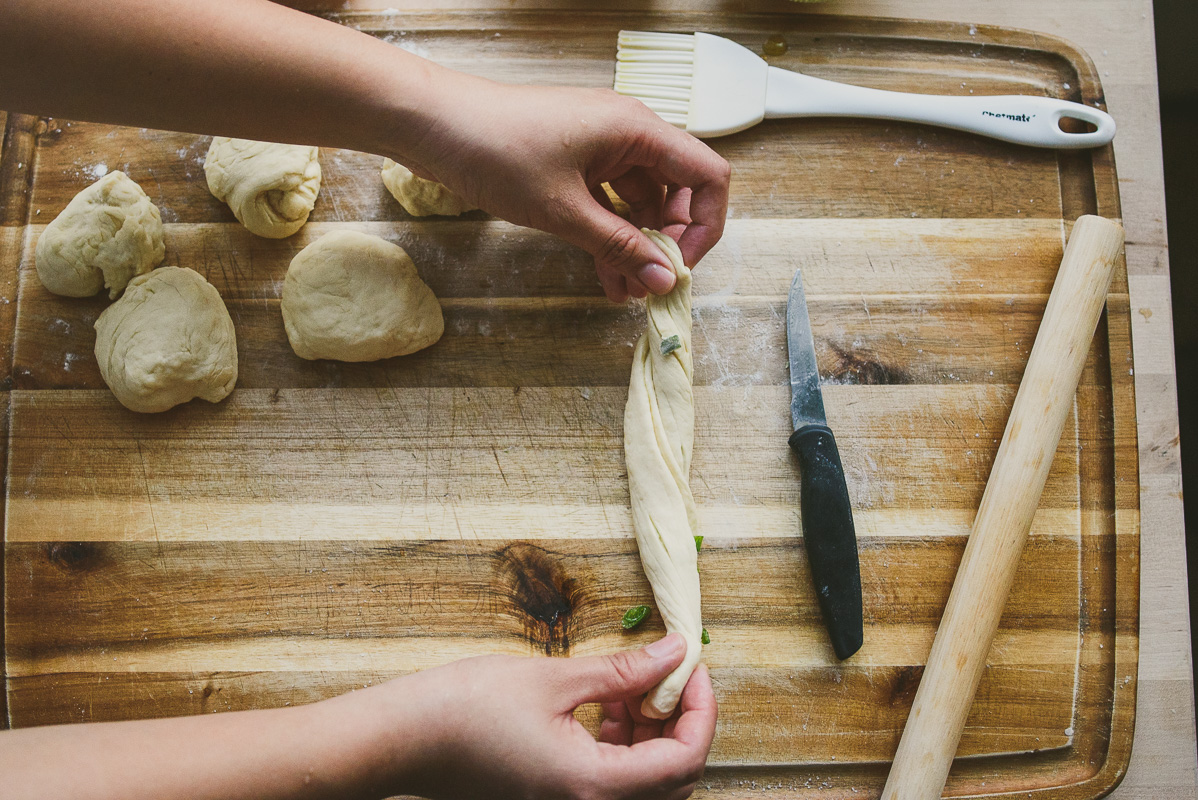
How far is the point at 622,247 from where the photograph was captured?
1.62m

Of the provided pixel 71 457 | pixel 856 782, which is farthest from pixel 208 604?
pixel 856 782

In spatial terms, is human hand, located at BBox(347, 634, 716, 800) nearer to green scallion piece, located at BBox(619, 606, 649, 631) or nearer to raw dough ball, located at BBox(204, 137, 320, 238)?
green scallion piece, located at BBox(619, 606, 649, 631)

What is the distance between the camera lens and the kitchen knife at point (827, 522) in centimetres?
171

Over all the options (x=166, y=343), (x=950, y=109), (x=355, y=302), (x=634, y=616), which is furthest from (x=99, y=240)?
(x=950, y=109)

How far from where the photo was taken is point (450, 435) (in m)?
1.84

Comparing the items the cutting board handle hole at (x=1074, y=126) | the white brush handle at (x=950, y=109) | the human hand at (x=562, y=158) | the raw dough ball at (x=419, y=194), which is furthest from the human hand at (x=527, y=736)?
the cutting board handle hole at (x=1074, y=126)

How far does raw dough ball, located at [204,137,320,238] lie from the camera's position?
5.75 ft

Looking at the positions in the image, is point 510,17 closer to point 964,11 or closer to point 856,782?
point 964,11

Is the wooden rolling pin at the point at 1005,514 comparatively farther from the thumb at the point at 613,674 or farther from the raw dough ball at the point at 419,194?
the raw dough ball at the point at 419,194

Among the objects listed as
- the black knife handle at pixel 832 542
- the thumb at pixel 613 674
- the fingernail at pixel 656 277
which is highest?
the fingernail at pixel 656 277

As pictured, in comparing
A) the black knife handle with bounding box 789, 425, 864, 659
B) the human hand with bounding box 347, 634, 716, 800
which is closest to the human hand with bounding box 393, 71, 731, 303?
the black knife handle with bounding box 789, 425, 864, 659

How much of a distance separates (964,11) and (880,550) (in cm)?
155

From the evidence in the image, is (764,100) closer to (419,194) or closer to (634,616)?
(419,194)

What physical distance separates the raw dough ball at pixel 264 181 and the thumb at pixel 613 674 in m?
1.30
